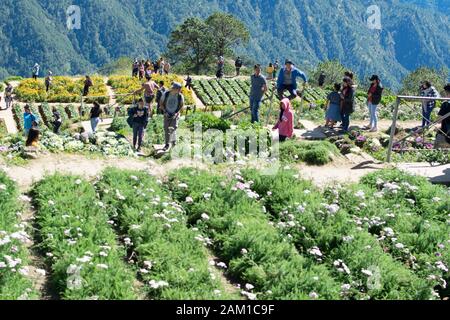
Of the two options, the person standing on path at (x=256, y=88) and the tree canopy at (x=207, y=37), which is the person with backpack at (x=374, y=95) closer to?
the person standing on path at (x=256, y=88)

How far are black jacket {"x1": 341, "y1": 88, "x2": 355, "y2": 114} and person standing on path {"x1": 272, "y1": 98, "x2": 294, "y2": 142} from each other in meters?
2.62

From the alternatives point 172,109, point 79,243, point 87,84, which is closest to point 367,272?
point 79,243

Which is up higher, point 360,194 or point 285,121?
point 285,121

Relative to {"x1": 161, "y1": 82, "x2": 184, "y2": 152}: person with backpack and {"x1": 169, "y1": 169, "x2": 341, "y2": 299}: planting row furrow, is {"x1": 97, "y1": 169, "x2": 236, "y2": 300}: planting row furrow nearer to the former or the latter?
{"x1": 169, "y1": 169, "x2": 341, "y2": 299}: planting row furrow

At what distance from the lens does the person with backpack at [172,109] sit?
1359 centimetres

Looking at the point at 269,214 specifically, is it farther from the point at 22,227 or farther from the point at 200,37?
the point at 200,37

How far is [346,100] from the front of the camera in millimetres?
16250

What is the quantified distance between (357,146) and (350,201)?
527 centimetres

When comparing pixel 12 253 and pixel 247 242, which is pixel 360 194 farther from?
pixel 12 253

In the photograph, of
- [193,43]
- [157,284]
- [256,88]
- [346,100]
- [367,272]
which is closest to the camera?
[157,284]

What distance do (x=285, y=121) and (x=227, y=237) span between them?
6034 mm

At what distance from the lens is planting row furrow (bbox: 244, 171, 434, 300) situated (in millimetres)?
7809

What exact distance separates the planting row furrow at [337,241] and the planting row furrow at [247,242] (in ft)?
1.01
